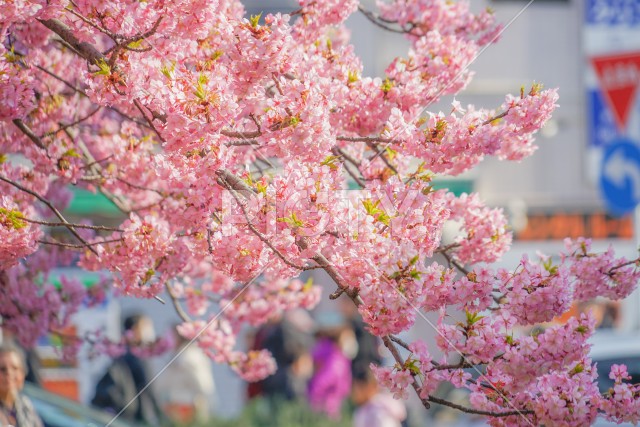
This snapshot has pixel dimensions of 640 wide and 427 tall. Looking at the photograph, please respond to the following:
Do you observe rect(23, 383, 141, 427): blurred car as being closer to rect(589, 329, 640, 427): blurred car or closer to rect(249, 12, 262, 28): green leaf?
rect(249, 12, 262, 28): green leaf

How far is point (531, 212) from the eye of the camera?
59.3ft

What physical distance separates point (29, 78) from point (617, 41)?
12937 mm

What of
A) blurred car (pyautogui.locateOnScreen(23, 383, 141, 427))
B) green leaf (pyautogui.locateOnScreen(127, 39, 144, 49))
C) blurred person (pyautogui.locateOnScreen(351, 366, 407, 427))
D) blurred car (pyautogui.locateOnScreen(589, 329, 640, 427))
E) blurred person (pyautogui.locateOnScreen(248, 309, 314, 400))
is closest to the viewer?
green leaf (pyautogui.locateOnScreen(127, 39, 144, 49))

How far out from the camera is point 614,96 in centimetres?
1414

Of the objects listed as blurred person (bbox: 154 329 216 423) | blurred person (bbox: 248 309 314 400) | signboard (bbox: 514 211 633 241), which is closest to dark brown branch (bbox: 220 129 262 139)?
blurred person (bbox: 248 309 314 400)

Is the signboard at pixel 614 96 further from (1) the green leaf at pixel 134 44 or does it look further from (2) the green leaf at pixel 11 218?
(2) the green leaf at pixel 11 218

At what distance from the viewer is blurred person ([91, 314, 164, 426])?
29.2ft

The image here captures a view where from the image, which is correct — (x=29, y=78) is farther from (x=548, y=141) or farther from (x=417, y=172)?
(x=548, y=141)

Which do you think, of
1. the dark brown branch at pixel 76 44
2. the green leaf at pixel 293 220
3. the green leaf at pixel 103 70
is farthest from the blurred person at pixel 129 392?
the green leaf at pixel 293 220

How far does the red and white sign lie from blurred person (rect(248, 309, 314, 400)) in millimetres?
5655

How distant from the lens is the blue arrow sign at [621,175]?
1466cm

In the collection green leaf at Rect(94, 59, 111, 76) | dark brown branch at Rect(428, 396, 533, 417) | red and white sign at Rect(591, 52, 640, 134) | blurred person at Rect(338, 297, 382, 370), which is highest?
red and white sign at Rect(591, 52, 640, 134)

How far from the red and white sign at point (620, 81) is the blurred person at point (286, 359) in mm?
5655

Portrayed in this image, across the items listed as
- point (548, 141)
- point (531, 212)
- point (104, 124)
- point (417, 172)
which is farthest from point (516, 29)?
point (417, 172)
